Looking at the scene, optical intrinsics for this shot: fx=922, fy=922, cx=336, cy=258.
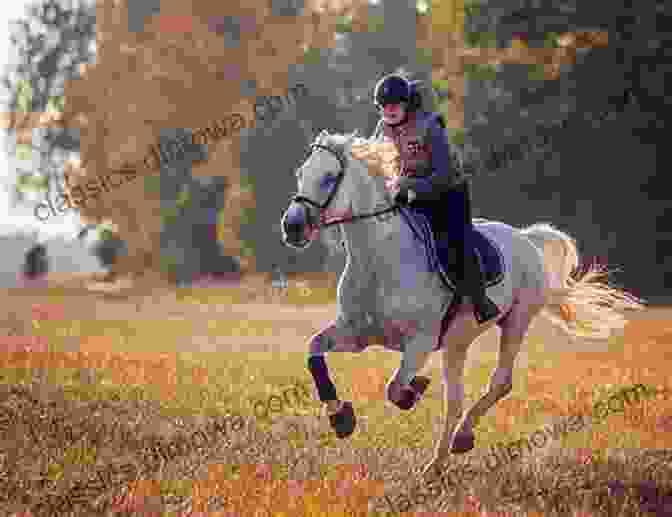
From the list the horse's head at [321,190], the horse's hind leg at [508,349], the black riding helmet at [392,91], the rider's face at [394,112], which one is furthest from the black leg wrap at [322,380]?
the horse's hind leg at [508,349]

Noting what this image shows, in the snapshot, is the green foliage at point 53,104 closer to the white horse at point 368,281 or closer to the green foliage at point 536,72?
the green foliage at point 536,72

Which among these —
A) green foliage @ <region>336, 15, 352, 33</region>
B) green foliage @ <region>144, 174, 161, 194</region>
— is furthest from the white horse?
green foliage @ <region>336, 15, 352, 33</region>

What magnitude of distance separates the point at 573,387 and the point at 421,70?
30.2m

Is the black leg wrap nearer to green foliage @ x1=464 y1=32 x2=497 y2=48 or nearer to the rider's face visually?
the rider's face

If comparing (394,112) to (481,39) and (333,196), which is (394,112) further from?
(481,39)

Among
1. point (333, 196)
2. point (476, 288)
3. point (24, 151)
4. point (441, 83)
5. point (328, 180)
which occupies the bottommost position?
point (24, 151)

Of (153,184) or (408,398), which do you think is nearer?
(408,398)

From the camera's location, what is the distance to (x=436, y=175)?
7.14 metres

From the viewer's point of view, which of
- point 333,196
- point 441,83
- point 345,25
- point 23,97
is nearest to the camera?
point 333,196

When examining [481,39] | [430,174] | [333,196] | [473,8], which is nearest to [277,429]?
[333,196]

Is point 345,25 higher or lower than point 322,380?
higher

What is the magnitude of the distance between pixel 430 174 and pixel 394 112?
0.57 metres

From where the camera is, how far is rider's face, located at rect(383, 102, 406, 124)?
7102 millimetres

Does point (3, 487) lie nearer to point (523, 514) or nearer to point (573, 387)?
point (523, 514)
